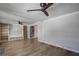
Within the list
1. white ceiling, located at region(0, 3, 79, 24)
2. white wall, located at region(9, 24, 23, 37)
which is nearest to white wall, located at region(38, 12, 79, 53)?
white ceiling, located at region(0, 3, 79, 24)

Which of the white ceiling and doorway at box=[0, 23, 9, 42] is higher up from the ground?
the white ceiling

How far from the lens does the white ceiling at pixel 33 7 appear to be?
1.56m

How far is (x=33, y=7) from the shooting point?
1601 millimetres

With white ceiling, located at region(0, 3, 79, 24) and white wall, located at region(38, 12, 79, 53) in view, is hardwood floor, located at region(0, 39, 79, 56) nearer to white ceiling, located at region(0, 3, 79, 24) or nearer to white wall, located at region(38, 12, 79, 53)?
white wall, located at region(38, 12, 79, 53)

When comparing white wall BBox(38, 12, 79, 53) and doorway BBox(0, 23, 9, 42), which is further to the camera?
white wall BBox(38, 12, 79, 53)

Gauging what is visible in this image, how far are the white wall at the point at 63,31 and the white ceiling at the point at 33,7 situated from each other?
12 centimetres

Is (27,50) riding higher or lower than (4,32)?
lower

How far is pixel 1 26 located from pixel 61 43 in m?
1.32

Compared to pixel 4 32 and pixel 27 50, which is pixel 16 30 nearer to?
pixel 4 32

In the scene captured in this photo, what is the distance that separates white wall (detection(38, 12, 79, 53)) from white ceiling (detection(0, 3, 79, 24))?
0.12m

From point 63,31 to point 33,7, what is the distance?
0.78 m

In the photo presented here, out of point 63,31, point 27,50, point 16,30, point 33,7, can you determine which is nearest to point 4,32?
point 16,30

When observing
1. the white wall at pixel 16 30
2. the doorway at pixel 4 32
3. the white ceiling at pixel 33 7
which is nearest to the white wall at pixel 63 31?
the white ceiling at pixel 33 7

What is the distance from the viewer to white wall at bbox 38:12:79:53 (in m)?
1.70
